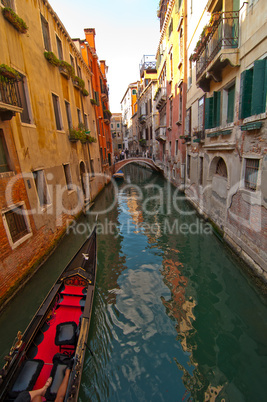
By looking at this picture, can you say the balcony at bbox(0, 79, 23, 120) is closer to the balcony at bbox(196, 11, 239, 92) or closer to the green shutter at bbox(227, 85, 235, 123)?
the balcony at bbox(196, 11, 239, 92)

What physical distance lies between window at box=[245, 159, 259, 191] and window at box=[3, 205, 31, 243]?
5.87 m

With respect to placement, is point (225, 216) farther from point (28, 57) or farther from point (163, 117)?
point (163, 117)

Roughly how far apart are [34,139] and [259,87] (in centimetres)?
595

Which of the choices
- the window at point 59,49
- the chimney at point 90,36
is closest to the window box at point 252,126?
the window at point 59,49

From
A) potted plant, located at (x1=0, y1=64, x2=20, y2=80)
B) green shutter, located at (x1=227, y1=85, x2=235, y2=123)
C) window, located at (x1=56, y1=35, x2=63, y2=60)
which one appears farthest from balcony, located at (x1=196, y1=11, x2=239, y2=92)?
window, located at (x1=56, y1=35, x2=63, y2=60)

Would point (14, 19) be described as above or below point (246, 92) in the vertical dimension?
above

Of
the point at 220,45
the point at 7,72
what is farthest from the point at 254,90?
the point at 7,72

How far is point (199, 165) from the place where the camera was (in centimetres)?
1008

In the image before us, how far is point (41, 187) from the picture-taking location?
6.79 m

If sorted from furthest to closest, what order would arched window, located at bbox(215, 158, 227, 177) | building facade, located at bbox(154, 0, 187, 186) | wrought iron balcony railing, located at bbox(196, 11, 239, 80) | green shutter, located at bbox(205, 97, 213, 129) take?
1. building facade, located at bbox(154, 0, 187, 186)
2. green shutter, located at bbox(205, 97, 213, 129)
3. arched window, located at bbox(215, 158, 227, 177)
4. wrought iron balcony railing, located at bbox(196, 11, 239, 80)

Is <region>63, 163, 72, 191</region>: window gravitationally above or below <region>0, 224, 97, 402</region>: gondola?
above

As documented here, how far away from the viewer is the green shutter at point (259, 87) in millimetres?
4586

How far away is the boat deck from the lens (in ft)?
10.4

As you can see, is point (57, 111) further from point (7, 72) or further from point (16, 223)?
point (16, 223)
